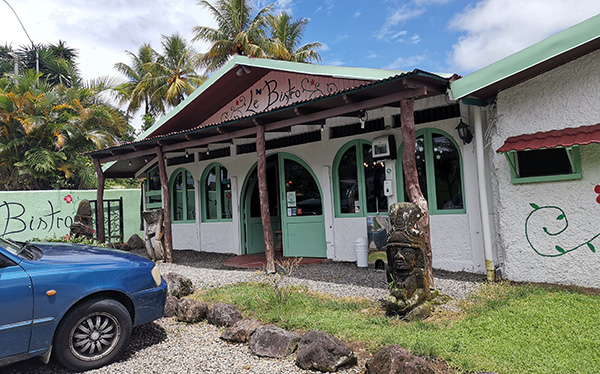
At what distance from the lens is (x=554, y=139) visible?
548cm

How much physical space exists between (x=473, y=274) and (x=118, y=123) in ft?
55.8

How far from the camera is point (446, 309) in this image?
498 cm

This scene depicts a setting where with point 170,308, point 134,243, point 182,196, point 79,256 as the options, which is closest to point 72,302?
point 79,256

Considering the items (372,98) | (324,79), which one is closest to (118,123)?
(324,79)

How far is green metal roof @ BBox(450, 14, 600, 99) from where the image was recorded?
4930mm

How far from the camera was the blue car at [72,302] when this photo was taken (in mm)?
3570

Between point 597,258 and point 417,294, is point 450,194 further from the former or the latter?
point 417,294

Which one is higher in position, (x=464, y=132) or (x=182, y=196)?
(x=464, y=132)

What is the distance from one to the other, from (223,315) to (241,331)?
59 centimetres

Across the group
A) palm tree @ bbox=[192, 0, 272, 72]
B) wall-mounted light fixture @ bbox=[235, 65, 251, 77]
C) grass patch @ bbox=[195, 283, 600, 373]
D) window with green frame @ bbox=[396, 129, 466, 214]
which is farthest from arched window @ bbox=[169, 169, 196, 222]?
palm tree @ bbox=[192, 0, 272, 72]

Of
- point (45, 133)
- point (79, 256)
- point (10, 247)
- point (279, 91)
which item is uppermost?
point (45, 133)

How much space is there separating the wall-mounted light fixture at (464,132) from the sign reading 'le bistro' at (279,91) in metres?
2.12

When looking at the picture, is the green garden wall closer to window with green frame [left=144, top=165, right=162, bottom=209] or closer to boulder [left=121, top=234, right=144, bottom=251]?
boulder [left=121, top=234, right=144, bottom=251]

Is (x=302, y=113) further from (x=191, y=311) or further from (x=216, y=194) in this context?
(x=216, y=194)
